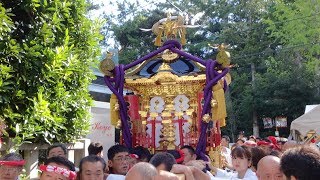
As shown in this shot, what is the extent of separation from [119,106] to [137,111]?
43 cm

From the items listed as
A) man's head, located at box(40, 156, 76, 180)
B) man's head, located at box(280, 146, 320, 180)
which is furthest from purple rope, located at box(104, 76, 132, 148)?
man's head, located at box(280, 146, 320, 180)

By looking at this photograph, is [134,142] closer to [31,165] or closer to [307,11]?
[31,165]

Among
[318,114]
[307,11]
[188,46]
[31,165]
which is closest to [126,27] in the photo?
[188,46]

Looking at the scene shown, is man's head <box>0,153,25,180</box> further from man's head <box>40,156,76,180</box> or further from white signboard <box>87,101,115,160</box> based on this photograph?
white signboard <box>87,101,115,160</box>

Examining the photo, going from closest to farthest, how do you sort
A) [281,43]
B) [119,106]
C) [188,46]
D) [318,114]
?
1. [119,106]
2. [318,114]
3. [281,43]
4. [188,46]

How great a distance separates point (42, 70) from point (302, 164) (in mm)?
4329

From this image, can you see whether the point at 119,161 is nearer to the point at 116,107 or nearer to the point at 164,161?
the point at 164,161

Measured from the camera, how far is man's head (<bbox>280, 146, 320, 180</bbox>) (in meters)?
2.19

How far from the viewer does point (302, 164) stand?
221cm

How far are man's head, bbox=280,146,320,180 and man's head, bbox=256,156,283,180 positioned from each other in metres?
0.88

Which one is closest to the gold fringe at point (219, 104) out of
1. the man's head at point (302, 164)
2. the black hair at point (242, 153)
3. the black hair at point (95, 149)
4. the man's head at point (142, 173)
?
the black hair at point (242, 153)

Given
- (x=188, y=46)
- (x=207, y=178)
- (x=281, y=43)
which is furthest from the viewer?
(x=188, y=46)

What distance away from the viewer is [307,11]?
841 inches

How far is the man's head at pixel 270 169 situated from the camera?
317cm
